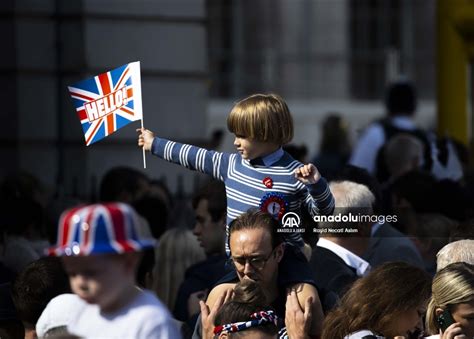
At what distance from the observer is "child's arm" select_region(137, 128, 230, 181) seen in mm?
6156

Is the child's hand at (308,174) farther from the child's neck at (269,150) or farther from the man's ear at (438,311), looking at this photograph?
the man's ear at (438,311)

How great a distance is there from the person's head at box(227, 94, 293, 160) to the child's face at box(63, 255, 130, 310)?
2313mm

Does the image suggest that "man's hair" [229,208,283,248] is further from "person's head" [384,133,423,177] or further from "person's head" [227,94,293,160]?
"person's head" [384,133,423,177]

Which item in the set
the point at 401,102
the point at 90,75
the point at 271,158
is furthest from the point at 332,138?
the point at 271,158

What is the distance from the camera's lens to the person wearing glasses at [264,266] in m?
5.89

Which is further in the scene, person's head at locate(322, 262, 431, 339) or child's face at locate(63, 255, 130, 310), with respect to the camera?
person's head at locate(322, 262, 431, 339)

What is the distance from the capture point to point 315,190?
234 inches

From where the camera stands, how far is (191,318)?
6.93 m

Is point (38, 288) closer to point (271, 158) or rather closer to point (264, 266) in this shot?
point (264, 266)

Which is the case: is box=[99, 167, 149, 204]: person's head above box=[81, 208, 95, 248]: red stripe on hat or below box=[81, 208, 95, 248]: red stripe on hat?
below

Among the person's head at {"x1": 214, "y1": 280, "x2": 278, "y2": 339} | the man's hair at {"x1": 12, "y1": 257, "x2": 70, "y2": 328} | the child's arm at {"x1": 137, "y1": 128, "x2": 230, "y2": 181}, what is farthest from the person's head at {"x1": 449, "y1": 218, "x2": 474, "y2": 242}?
the man's hair at {"x1": 12, "y1": 257, "x2": 70, "y2": 328}

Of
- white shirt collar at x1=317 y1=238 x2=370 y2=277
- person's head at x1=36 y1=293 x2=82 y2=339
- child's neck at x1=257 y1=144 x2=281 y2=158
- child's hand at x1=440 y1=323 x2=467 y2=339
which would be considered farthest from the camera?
white shirt collar at x1=317 y1=238 x2=370 y2=277

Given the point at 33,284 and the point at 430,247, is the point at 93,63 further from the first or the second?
the point at 33,284

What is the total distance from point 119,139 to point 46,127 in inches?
22.9
